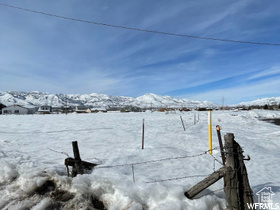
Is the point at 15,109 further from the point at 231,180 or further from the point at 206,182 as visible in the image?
the point at 231,180

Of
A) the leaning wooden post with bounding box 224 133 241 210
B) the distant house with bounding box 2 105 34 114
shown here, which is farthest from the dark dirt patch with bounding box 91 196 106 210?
the distant house with bounding box 2 105 34 114

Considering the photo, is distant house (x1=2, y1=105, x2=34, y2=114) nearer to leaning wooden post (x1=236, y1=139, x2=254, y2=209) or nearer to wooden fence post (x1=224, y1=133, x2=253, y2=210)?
wooden fence post (x1=224, y1=133, x2=253, y2=210)

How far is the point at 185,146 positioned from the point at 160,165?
3.40 metres

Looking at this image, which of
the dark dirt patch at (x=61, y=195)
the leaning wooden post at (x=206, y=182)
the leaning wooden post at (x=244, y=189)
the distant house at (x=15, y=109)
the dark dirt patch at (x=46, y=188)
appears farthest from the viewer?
the distant house at (x=15, y=109)

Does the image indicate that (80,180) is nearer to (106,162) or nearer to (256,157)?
(106,162)

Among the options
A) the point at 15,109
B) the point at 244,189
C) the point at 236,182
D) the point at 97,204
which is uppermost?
the point at 15,109

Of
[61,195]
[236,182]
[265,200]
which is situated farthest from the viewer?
[61,195]

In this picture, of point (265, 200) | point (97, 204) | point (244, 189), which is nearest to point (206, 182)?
point (244, 189)

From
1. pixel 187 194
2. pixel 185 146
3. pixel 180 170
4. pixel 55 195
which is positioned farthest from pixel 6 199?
pixel 185 146

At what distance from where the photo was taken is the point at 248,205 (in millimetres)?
2746

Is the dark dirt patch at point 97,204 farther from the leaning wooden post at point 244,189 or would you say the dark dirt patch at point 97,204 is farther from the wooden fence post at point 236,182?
the leaning wooden post at point 244,189

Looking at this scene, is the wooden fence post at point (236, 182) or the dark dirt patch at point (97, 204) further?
the dark dirt patch at point (97, 204)

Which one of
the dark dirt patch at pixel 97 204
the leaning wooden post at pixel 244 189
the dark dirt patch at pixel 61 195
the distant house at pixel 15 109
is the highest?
the distant house at pixel 15 109

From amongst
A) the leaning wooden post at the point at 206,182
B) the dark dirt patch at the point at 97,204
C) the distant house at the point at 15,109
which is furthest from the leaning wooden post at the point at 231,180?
the distant house at the point at 15,109
